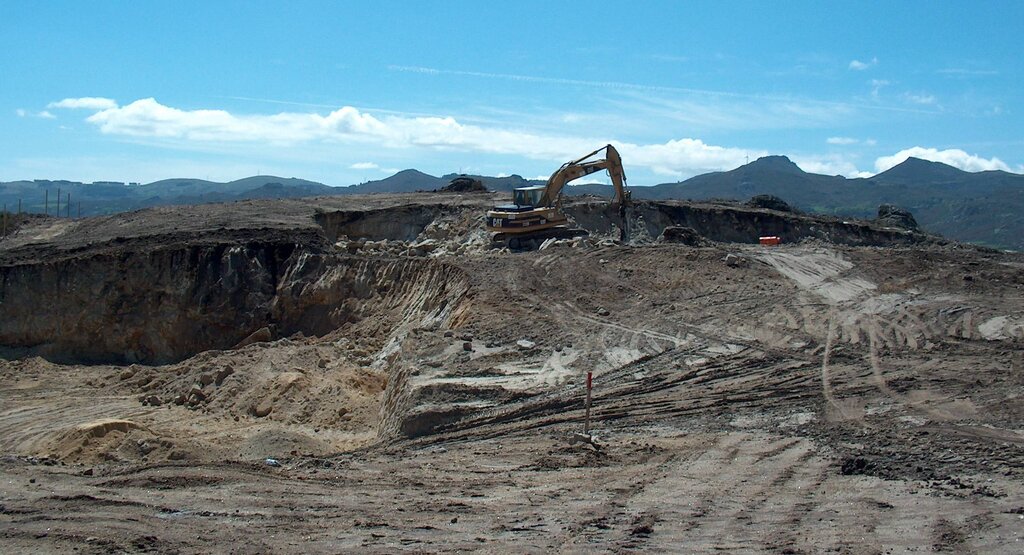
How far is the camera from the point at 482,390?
13.6 meters

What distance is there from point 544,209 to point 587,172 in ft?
8.09

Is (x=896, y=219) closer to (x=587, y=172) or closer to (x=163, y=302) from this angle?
(x=587, y=172)

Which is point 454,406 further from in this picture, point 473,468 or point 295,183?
point 295,183

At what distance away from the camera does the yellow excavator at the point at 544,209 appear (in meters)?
25.1

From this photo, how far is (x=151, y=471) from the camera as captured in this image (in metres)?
9.78

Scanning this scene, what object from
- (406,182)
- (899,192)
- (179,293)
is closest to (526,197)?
(179,293)

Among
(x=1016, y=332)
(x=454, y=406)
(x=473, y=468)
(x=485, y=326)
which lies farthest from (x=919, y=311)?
(x=473, y=468)

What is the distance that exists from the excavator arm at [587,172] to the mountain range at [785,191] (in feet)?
146

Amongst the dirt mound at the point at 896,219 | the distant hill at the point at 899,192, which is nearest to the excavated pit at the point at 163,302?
the dirt mound at the point at 896,219

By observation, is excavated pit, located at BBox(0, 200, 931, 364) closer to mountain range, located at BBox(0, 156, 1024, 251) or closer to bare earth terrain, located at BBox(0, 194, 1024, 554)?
bare earth terrain, located at BBox(0, 194, 1024, 554)

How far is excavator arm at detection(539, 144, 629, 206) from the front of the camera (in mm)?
26203

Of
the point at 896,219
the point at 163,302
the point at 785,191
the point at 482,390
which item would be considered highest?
the point at 785,191

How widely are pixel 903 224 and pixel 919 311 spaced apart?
20.5 m

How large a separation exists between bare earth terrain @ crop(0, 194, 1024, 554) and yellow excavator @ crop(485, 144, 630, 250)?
1.85 meters
